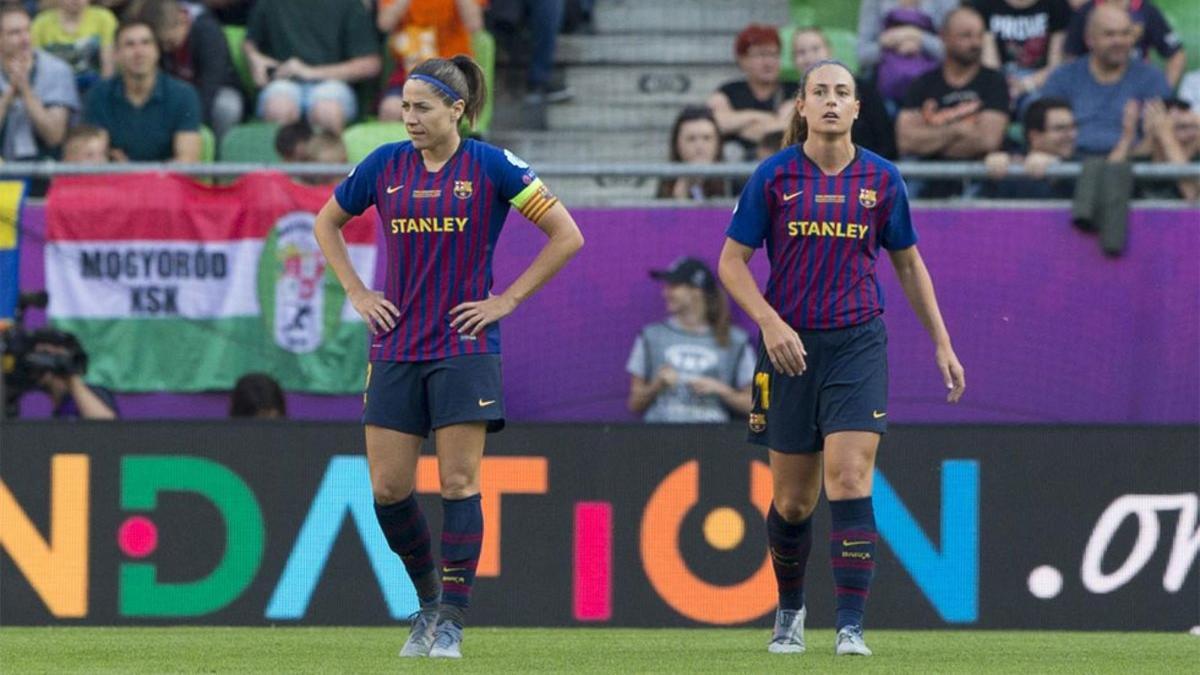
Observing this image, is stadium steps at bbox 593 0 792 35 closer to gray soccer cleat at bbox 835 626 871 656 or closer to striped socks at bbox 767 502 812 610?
striped socks at bbox 767 502 812 610

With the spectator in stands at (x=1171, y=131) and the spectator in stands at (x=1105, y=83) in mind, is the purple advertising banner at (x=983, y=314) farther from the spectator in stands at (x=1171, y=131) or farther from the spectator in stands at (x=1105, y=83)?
the spectator in stands at (x=1105, y=83)

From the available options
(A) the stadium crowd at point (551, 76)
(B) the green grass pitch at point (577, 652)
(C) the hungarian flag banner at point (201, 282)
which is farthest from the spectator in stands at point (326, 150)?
(B) the green grass pitch at point (577, 652)

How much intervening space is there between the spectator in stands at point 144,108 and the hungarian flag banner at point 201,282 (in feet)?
3.95

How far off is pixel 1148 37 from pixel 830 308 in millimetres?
6106

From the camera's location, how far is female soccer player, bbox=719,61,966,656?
812 centimetres

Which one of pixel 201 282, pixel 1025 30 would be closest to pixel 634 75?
pixel 1025 30

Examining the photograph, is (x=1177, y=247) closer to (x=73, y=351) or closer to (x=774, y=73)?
(x=774, y=73)

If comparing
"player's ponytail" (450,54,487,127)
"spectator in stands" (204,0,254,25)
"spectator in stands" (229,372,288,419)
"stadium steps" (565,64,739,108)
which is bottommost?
"spectator in stands" (229,372,288,419)

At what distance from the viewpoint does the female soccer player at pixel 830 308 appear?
8.12 m

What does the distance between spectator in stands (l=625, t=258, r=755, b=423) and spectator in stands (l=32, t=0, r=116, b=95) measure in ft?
13.6

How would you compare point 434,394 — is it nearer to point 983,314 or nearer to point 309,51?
point 983,314

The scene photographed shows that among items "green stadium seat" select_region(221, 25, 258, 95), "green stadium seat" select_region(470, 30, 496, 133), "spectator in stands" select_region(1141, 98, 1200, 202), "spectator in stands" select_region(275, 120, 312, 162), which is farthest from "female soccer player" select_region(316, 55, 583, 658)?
"green stadium seat" select_region(221, 25, 258, 95)

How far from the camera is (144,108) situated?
1270 cm

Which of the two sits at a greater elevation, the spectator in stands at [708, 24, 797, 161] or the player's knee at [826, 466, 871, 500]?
the spectator in stands at [708, 24, 797, 161]
